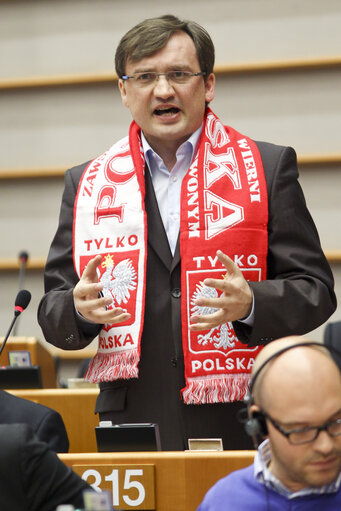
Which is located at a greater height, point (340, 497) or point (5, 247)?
point (5, 247)

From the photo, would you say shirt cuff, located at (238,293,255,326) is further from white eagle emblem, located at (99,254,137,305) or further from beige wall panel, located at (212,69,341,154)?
beige wall panel, located at (212,69,341,154)

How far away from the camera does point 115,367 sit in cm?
197

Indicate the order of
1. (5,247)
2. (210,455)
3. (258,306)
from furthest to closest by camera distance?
(5,247), (258,306), (210,455)

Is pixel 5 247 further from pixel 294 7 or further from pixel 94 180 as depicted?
pixel 94 180

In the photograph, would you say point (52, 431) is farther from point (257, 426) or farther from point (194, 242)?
point (257, 426)

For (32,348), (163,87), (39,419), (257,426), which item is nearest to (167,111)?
(163,87)

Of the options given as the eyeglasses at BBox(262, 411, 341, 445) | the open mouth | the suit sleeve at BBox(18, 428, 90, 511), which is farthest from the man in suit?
the eyeglasses at BBox(262, 411, 341, 445)

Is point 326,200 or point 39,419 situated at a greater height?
point 326,200

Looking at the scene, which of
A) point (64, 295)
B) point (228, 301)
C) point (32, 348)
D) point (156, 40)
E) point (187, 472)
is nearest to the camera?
point (187, 472)

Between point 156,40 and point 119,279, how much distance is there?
0.60 meters

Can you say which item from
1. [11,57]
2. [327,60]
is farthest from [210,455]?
[11,57]

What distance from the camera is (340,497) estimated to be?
1.27m

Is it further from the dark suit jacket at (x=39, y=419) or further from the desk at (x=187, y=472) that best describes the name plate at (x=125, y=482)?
the dark suit jacket at (x=39, y=419)

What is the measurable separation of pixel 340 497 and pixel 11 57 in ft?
13.7
